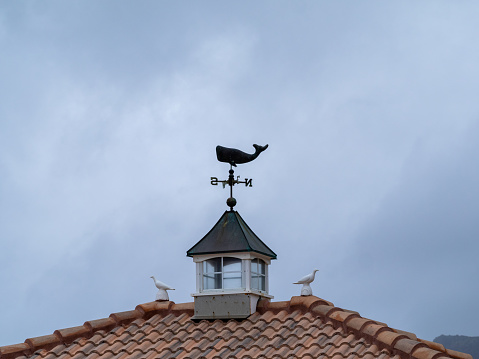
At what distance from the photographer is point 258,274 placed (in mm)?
16469

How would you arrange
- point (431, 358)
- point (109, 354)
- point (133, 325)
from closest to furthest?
point (431, 358)
point (109, 354)
point (133, 325)

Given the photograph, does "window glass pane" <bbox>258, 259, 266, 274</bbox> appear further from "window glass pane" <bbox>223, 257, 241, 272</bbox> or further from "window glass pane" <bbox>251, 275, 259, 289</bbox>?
"window glass pane" <bbox>223, 257, 241, 272</bbox>

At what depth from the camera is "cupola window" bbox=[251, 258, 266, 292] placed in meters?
16.3

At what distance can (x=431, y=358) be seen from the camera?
12312 millimetres

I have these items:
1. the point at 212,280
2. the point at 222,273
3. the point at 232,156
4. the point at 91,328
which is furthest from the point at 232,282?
the point at 91,328

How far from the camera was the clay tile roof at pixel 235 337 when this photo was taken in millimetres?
13719

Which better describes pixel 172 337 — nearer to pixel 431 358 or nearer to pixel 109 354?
pixel 109 354

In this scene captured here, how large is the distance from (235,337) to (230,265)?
170cm

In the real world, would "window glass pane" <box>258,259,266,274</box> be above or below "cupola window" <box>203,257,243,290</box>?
above

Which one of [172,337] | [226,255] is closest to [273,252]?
[226,255]

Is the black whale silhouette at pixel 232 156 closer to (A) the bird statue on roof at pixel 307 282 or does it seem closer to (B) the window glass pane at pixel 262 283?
(B) the window glass pane at pixel 262 283

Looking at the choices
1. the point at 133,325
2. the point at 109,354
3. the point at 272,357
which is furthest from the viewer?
the point at 133,325

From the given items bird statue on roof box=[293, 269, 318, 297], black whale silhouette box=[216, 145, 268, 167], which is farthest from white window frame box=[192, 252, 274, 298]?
black whale silhouette box=[216, 145, 268, 167]

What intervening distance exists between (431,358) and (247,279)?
4374mm
